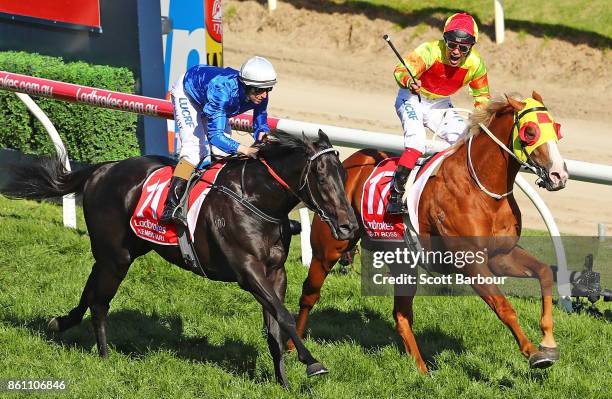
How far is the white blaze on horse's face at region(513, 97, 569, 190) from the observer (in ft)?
20.9

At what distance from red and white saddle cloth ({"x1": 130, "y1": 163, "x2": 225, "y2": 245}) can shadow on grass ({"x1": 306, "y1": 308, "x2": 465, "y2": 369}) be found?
135 cm

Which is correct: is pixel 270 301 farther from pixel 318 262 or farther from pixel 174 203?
pixel 318 262

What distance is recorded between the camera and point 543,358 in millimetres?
6258

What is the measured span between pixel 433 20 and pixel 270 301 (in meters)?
11.9

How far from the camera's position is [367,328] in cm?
779

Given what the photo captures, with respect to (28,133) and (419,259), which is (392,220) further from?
(28,133)

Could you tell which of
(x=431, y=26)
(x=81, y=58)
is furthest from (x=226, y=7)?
(x=81, y=58)

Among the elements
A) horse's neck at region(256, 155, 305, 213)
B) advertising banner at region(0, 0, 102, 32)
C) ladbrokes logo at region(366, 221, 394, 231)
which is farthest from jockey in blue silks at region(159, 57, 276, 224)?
advertising banner at region(0, 0, 102, 32)

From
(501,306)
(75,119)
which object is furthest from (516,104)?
Result: (75,119)

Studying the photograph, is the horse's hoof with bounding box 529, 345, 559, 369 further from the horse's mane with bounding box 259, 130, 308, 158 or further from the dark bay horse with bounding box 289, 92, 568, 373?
the horse's mane with bounding box 259, 130, 308, 158

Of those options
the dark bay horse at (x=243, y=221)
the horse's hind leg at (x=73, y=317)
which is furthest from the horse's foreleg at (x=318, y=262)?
the horse's hind leg at (x=73, y=317)

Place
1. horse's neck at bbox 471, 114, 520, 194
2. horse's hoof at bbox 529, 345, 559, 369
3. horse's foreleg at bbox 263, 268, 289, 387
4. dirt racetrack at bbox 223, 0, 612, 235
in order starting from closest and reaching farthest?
horse's hoof at bbox 529, 345, 559, 369
horse's foreleg at bbox 263, 268, 289, 387
horse's neck at bbox 471, 114, 520, 194
dirt racetrack at bbox 223, 0, 612, 235

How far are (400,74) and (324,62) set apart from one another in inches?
404

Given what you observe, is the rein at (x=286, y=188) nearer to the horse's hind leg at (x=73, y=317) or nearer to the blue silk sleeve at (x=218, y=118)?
the blue silk sleeve at (x=218, y=118)
